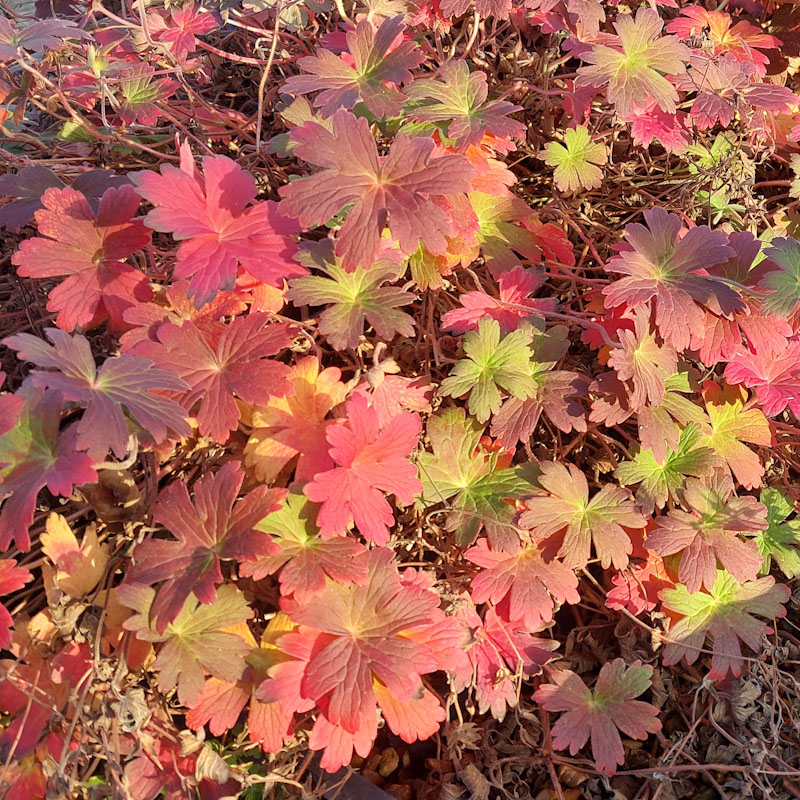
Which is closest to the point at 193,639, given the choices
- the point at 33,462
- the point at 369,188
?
the point at 33,462

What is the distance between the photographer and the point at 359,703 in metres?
1.23

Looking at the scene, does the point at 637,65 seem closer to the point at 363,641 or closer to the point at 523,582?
the point at 523,582

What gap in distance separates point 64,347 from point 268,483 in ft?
1.39

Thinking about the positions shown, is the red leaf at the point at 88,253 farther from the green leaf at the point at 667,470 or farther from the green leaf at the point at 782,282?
the green leaf at the point at 782,282

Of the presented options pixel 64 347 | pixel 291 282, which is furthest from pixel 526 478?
pixel 64 347

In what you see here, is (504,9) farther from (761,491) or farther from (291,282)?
(761,491)

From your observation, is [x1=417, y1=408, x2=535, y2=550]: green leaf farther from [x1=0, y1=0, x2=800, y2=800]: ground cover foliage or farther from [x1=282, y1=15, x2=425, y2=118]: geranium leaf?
[x1=282, y1=15, x2=425, y2=118]: geranium leaf

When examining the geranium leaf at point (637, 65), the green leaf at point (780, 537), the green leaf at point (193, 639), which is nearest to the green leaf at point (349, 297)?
the green leaf at point (193, 639)

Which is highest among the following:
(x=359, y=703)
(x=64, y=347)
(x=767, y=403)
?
(x=767, y=403)

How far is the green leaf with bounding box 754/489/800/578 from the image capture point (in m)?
1.62

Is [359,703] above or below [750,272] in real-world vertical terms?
below

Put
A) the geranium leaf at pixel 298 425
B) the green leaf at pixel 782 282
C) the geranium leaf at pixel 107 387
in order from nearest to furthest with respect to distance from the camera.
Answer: the geranium leaf at pixel 107 387 → the geranium leaf at pixel 298 425 → the green leaf at pixel 782 282

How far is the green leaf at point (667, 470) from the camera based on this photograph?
1.52m

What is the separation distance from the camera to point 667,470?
158cm
